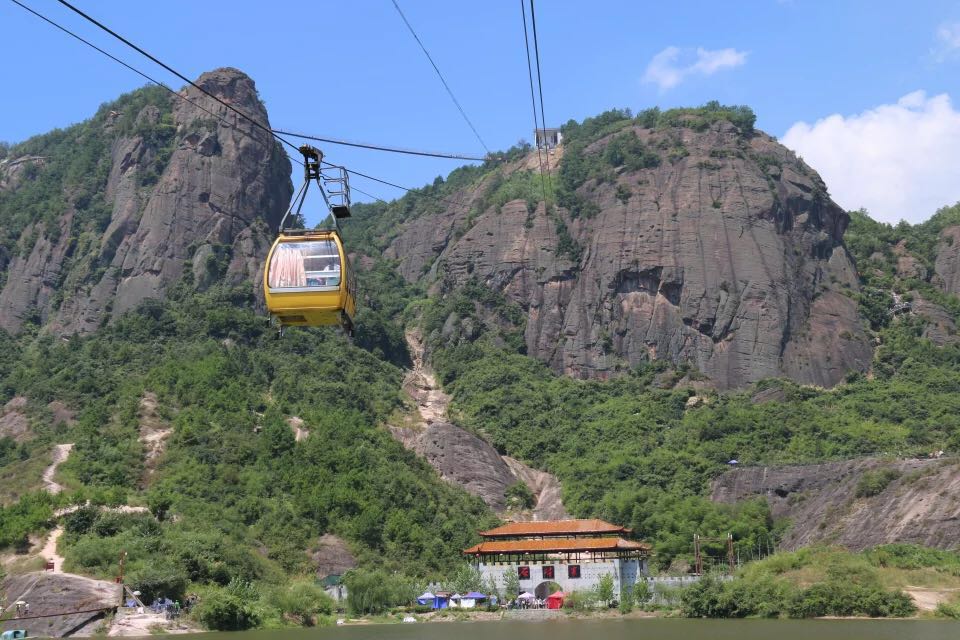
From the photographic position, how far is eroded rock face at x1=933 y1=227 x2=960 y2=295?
159m

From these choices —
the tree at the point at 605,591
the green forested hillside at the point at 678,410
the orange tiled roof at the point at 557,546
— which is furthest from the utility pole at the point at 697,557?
the tree at the point at 605,591

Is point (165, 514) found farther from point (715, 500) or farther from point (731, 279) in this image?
point (731, 279)

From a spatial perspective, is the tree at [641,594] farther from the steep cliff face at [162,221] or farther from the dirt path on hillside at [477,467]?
the steep cliff face at [162,221]

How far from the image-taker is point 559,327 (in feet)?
503

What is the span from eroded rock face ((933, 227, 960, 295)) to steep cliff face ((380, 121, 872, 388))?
13491 millimetres

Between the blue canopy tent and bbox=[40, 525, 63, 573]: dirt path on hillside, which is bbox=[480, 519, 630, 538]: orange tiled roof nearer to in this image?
the blue canopy tent

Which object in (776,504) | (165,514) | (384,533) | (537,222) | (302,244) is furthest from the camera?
(537,222)

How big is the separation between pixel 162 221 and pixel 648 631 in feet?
314

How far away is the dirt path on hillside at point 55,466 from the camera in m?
91.3

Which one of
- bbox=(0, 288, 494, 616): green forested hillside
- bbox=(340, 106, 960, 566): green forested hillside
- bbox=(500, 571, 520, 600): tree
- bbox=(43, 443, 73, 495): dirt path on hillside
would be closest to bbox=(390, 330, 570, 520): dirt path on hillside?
bbox=(340, 106, 960, 566): green forested hillside

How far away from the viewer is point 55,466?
9731 cm

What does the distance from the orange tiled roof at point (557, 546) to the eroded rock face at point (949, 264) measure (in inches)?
3328

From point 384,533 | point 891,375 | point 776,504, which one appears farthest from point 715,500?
point 891,375

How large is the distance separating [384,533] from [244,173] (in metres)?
63.5
